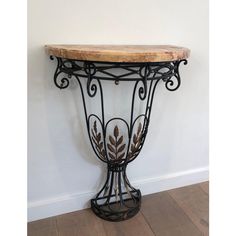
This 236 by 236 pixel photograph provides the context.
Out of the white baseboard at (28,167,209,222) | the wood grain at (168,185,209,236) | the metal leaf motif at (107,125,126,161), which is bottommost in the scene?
the wood grain at (168,185,209,236)

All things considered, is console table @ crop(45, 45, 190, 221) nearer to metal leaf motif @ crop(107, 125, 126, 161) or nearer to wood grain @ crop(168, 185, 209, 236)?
metal leaf motif @ crop(107, 125, 126, 161)

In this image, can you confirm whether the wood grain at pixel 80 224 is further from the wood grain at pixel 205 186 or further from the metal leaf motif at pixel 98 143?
the wood grain at pixel 205 186

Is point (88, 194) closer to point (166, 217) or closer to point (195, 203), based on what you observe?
point (166, 217)

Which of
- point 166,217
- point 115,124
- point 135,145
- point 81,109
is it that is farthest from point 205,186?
point 81,109

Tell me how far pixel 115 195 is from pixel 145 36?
0.86m

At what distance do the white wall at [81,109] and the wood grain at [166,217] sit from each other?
0.10 meters

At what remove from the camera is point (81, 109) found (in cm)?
131

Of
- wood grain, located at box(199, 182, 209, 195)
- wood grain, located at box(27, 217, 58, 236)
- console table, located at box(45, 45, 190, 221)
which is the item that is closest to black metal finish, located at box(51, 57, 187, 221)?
console table, located at box(45, 45, 190, 221)

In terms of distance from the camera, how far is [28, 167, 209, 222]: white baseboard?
1.34 metres

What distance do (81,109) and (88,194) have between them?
19.3 inches

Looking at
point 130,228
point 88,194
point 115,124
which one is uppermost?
point 115,124
